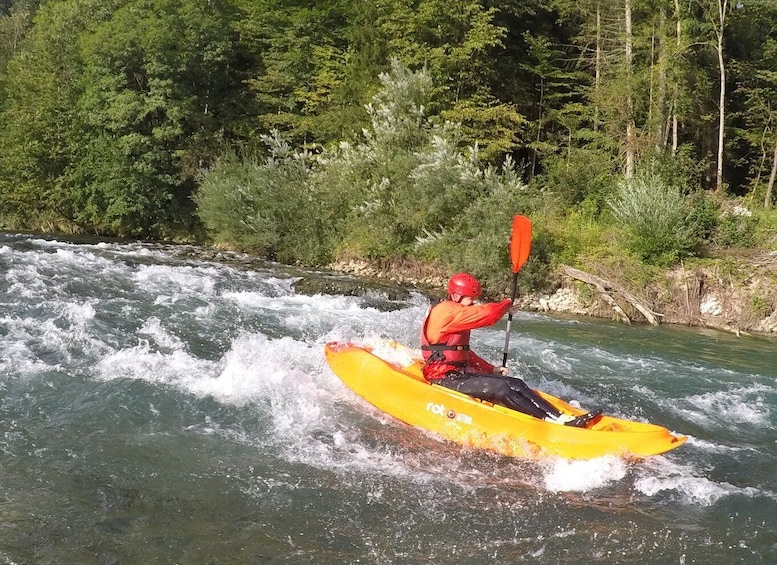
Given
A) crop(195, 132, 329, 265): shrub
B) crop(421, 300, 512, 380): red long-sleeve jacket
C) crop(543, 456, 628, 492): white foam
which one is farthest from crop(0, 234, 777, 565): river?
crop(195, 132, 329, 265): shrub

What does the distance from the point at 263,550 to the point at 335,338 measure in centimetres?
502

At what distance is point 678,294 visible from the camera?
1164 centimetres

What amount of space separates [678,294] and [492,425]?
7.88 meters

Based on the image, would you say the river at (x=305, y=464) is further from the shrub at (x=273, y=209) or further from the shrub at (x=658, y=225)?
the shrub at (x=273, y=209)

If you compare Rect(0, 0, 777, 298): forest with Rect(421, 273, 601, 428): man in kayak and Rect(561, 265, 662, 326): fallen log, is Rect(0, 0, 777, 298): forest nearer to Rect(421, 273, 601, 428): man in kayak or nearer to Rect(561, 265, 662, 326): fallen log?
Rect(561, 265, 662, 326): fallen log

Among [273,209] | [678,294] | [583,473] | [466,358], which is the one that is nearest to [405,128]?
[273,209]

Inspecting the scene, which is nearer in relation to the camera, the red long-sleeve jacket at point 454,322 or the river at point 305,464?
the river at point 305,464

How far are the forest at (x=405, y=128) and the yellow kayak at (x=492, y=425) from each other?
22.2 feet

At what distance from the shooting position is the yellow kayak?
4.85m

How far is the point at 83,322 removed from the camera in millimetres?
7758

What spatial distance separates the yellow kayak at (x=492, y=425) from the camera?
4.85 m

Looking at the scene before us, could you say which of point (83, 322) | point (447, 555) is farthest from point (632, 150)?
point (447, 555)

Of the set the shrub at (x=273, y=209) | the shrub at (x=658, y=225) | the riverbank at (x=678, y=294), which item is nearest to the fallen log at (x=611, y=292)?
the riverbank at (x=678, y=294)

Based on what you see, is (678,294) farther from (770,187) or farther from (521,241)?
(770,187)
